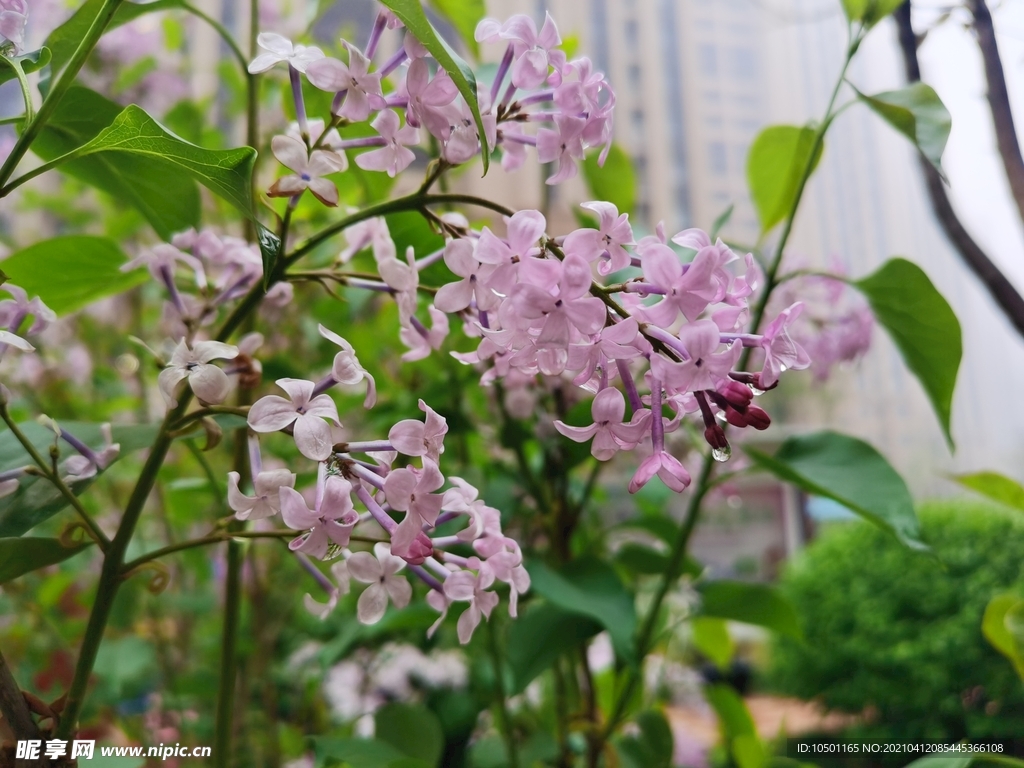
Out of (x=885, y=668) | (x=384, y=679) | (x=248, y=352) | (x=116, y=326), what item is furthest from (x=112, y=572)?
(x=885, y=668)

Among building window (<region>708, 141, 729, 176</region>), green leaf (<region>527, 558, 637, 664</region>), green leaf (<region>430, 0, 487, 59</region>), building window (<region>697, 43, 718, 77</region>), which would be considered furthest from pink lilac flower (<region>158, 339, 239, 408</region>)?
building window (<region>697, 43, 718, 77</region>)

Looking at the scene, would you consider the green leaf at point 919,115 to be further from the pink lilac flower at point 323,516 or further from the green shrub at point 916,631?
the green shrub at point 916,631

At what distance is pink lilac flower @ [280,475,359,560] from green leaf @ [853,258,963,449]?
324 millimetres

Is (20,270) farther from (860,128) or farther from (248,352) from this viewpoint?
(860,128)

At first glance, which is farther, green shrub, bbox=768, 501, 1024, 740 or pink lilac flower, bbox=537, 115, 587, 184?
green shrub, bbox=768, 501, 1024, 740

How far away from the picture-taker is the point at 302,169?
0.79ft

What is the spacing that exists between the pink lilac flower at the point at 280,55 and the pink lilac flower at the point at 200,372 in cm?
9

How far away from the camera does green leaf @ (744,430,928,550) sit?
1.11 feet

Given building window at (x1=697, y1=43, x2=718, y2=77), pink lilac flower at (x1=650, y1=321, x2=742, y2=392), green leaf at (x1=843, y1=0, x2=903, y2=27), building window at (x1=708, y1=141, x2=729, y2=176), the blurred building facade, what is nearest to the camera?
pink lilac flower at (x1=650, y1=321, x2=742, y2=392)

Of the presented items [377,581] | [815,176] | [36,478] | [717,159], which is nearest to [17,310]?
[36,478]

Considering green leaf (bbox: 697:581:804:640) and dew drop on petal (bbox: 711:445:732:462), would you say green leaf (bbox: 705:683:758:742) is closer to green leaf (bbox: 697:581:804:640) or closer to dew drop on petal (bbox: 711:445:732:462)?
green leaf (bbox: 697:581:804:640)

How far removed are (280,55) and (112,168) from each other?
0.12m

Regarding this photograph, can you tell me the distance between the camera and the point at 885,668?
1330 mm

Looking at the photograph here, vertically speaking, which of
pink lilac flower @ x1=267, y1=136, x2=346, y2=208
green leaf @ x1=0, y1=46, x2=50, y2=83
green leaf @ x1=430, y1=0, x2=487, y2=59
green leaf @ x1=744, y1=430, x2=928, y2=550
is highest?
green leaf @ x1=430, y1=0, x2=487, y2=59
